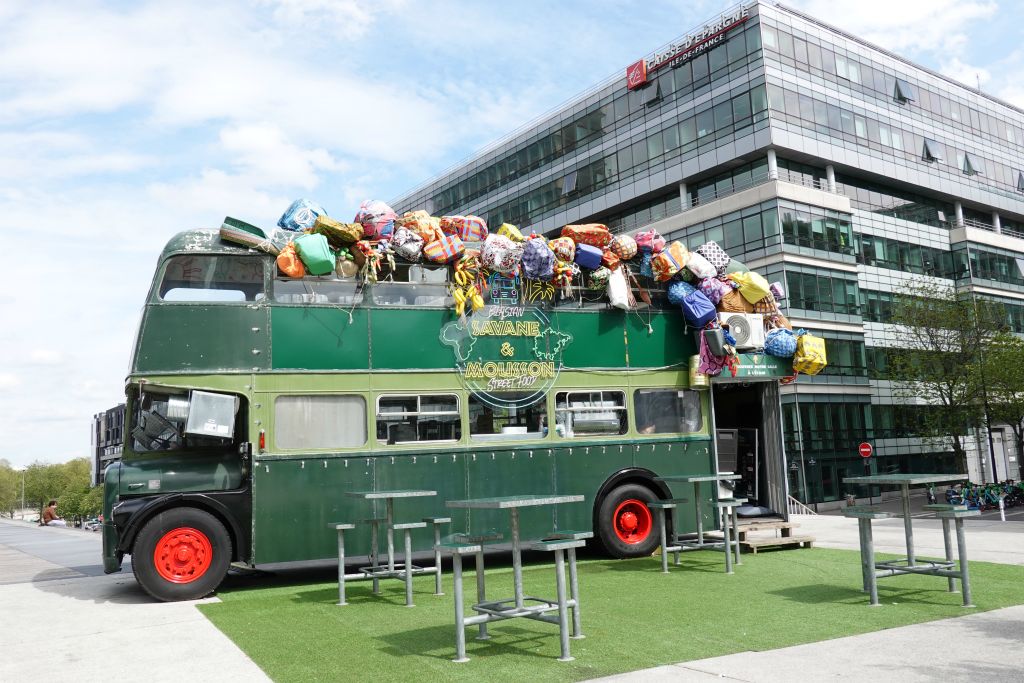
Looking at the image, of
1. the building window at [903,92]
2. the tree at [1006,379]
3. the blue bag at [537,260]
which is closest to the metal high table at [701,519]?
the blue bag at [537,260]

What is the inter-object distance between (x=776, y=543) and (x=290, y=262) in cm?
854

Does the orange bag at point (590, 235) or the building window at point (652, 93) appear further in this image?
the building window at point (652, 93)

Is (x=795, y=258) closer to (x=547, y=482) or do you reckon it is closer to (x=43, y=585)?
(x=547, y=482)

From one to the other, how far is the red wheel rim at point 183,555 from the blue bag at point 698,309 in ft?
25.3

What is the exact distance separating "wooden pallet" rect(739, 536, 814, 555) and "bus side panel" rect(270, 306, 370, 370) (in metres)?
6.59

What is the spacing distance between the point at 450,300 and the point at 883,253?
36.1m

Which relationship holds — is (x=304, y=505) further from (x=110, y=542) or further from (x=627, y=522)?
(x=627, y=522)

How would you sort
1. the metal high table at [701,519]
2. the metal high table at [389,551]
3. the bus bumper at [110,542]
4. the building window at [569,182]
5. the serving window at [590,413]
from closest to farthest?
the metal high table at [389,551] < the bus bumper at [110,542] < the metal high table at [701,519] < the serving window at [590,413] < the building window at [569,182]

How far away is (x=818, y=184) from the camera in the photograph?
39.1 m

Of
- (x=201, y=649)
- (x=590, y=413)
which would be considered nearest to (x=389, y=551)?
(x=201, y=649)

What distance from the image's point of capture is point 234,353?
10.9m

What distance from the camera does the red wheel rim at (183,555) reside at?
10188 mm

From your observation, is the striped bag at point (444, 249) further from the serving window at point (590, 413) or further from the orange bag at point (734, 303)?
the orange bag at point (734, 303)

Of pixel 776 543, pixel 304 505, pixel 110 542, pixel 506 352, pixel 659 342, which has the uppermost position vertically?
pixel 659 342
